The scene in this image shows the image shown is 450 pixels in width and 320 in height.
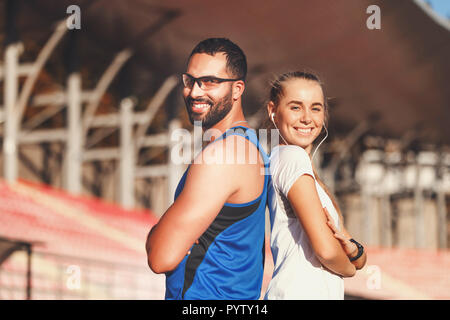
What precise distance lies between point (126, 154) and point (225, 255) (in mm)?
15261

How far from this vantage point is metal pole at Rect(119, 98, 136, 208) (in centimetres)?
1666

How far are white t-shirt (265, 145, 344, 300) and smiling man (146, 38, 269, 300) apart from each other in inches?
2.0

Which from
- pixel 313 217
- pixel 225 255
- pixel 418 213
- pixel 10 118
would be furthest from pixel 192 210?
pixel 418 213

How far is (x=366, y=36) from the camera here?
1548 centimetres

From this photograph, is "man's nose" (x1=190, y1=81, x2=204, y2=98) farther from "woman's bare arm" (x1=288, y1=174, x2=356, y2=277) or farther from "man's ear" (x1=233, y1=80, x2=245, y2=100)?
"woman's bare arm" (x1=288, y1=174, x2=356, y2=277)

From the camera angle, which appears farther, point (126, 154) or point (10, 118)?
point (126, 154)

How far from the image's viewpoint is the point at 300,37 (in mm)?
14406

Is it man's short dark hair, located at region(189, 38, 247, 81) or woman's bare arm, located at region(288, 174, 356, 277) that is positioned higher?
man's short dark hair, located at region(189, 38, 247, 81)

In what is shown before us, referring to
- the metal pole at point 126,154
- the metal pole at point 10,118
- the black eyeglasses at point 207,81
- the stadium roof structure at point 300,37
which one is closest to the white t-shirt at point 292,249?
the black eyeglasses at point 207,81

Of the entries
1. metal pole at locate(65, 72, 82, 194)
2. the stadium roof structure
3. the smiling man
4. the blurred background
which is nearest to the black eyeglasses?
the smiling man

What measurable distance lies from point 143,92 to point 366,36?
20.2ft

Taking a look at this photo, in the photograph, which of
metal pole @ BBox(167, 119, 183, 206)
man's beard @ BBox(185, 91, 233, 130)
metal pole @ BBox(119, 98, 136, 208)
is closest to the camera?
man's beard @ BBox(185, 91, 233, 130)

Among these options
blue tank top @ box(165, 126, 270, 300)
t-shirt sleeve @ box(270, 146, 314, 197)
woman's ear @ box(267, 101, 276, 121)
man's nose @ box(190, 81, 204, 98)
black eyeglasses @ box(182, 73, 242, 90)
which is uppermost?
black eyeglasses @ box(182, 73, 242, 90)

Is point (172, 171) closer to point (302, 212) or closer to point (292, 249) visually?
point (292, 249)
